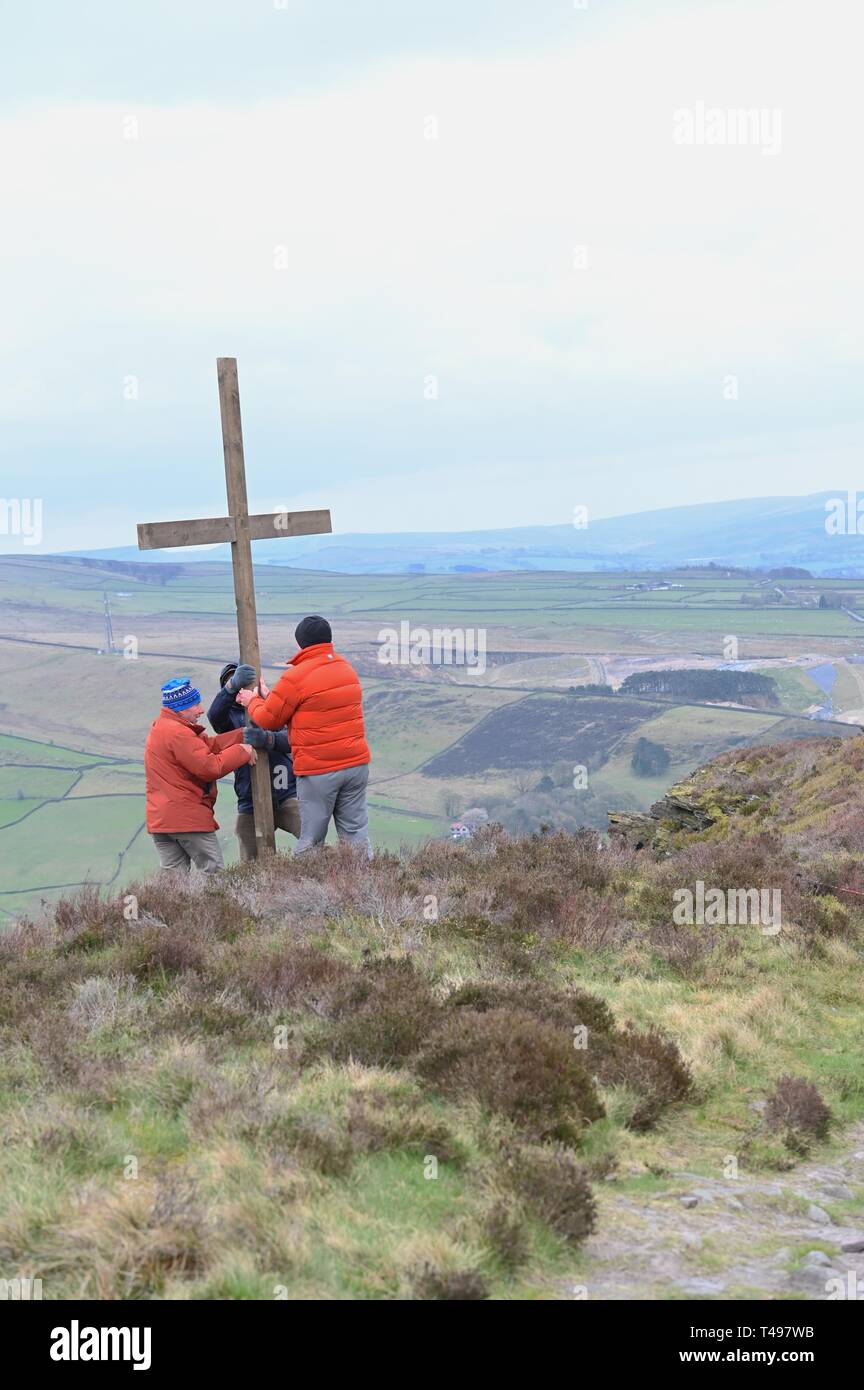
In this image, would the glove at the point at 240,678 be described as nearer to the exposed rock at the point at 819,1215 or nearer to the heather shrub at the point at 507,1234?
the heather shrub at the point at 507,1234

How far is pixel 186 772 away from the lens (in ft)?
32.2

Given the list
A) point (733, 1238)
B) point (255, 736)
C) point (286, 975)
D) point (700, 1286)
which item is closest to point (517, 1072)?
point (733, 1238)

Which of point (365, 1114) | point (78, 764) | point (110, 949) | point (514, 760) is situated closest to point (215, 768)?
point (110, 949)

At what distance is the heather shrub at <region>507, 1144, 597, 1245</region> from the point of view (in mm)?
4277

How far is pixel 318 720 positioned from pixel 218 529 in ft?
7.11

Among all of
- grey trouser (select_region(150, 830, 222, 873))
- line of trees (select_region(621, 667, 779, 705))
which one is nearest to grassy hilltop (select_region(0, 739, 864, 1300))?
grey trouser (select_region(150, 830, 222, 873))

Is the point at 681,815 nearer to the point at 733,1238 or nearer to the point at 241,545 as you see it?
the point at 241,545

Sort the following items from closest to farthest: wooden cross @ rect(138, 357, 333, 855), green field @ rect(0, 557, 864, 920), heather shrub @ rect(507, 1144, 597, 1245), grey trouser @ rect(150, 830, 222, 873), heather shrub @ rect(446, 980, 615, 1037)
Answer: heather shrub @ rect(507, 1144, 597, 1245)
heather shrub @ rect(446, 980, 615, 1037)
grey trouser @ rect(150, 830, 222, 873)
wooden cross @ rect(138, 357, 333, 855)
green field @ rect(0, 557, 864, 920)

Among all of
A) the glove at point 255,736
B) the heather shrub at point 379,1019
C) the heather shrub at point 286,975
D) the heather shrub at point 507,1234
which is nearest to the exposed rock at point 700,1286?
the heather shrub at point 507,1234

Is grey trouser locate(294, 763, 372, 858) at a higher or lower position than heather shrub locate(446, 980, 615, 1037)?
higher

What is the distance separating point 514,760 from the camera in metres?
73.6

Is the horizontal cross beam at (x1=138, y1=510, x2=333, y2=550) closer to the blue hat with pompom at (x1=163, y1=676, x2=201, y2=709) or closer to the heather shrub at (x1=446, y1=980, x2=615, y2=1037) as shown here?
the blue hat with pompom at (x1=163, y1=676, x2=201, y2=709)
